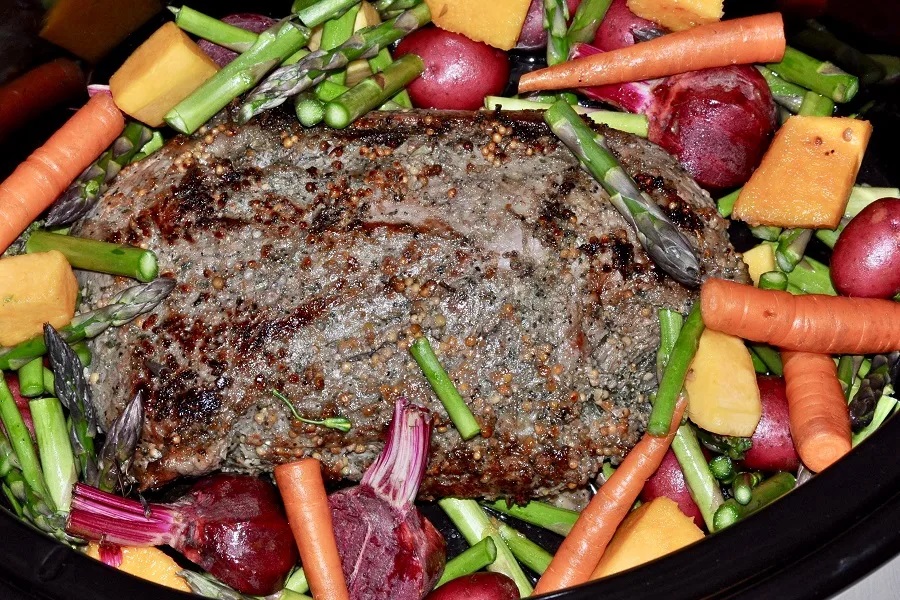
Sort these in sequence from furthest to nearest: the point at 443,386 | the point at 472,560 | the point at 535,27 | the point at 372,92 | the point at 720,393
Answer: the point at 535,27 < the point at 372,92 < the point at 472,560 < the point at 720,393 < the point at 443,386

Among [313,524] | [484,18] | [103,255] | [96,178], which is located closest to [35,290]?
[103,255]

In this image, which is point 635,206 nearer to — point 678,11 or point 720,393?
point 720,393

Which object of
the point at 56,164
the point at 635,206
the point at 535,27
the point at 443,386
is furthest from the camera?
the point at 535,27

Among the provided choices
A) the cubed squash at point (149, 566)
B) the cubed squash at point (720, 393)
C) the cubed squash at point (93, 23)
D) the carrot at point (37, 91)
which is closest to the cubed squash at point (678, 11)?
the cubed squash at point (720, 393)

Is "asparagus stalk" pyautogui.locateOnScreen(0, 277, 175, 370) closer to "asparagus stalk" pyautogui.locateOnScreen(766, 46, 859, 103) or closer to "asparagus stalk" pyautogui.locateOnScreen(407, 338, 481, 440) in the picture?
"asparagus stalk" pyautogui.locateOnScreen(407, 338, 481, 440)

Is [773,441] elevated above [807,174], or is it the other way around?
[807,174]

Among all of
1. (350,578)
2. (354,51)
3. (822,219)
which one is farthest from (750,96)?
(350,578)

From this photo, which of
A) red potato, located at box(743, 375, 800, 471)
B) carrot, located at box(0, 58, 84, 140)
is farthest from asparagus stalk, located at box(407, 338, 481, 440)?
carrot, located at box(0, 58, 84, 140)
